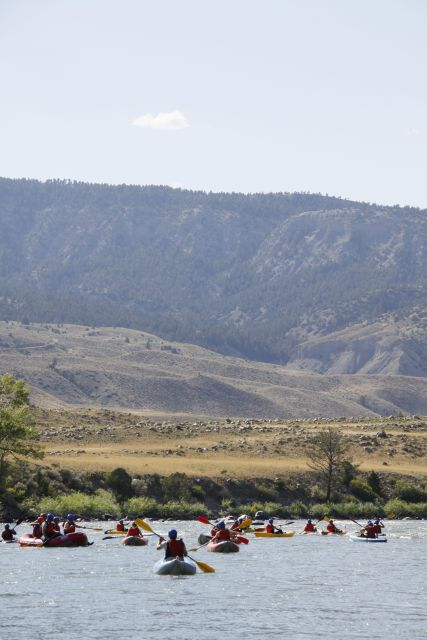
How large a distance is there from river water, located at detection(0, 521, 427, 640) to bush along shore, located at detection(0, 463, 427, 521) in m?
13.1

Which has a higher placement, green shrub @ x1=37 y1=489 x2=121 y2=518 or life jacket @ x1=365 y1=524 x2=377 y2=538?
life jacket @ x1=365 y1=524 x2=377 y2=538

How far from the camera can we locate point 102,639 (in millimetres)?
38094

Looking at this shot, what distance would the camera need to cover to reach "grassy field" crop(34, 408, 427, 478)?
91.2m

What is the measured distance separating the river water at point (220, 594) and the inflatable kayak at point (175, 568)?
41 centimetres

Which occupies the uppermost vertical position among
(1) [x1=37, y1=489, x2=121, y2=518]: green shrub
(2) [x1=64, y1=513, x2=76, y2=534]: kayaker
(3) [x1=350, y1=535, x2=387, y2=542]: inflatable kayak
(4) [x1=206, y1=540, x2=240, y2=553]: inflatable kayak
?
(2) [x1=64, y1=513, x2=76, y2=534]: kayaker

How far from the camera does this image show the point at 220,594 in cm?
4609

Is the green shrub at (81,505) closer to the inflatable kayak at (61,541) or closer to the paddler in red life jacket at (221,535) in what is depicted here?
the inflatable kayak at (61,541)

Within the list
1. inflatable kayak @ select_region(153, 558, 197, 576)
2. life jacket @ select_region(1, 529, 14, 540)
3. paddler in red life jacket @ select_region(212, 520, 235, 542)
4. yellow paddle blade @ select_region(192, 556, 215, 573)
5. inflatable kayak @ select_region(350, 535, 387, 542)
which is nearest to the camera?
inflatable kayak @ select_region(153, 558, 197, 576)

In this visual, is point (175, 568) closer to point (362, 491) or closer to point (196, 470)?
point (196, 470)

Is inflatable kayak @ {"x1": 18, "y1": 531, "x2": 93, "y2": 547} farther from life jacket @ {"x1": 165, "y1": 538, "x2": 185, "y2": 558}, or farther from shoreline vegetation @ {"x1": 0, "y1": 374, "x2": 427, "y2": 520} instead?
shoreline vegetation @ {"x1": 0, "y1": 374, "x2": 427, "y2": 520}

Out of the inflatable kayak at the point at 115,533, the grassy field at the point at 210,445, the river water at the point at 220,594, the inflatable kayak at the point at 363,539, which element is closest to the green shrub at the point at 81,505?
the inflatable kayak at the point at 115,533

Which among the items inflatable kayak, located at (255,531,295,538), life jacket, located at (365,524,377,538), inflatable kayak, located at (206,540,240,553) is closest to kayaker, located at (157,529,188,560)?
inflatable kayak, located at (206,540,240,553)

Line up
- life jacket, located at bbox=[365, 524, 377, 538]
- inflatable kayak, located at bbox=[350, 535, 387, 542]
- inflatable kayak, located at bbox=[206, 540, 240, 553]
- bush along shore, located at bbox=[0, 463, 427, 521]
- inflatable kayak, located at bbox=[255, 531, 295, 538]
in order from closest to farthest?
1. inflatable kayak, located at bbox=[206, 540, 240, 553]
2. inflatable kayak, located at bbox=[350, 535, 387, 542]
3. life jacket, located at bbox=[365, 524, 377, 538]
4. inflatable kayak, located at bbox=[255, 531, 295, 538]
5. bush along shore, located at bbox=[0, 463, 427, 521]

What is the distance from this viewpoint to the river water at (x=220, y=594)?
39.7 metres
